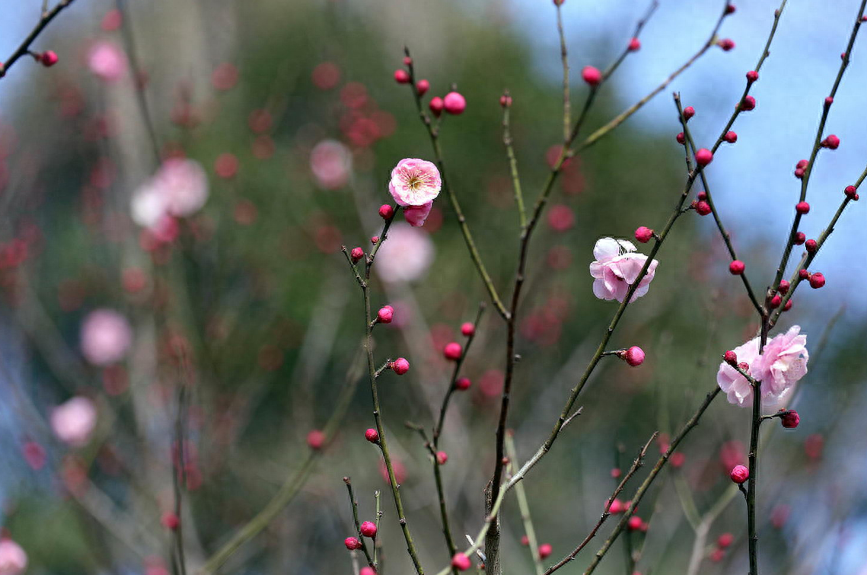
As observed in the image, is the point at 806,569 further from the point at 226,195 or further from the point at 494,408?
the point at 226,195

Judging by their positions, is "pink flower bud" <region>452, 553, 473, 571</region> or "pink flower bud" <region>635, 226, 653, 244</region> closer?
"pink flower bud" <region>452, 553, 473, 571</region>

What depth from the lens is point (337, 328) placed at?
4105mm

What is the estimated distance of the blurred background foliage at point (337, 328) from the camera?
243 centimetres

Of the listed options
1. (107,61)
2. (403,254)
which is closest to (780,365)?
(403,254)

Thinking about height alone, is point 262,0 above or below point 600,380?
above

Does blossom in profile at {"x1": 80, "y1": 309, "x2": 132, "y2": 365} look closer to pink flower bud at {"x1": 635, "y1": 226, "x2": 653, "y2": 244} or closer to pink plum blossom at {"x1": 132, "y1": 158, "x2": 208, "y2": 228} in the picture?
pink plum blossom at {"x1": 132, "y1": 158, "x2": 208, "y2": 228}

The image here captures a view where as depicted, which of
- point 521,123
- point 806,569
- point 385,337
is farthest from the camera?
point 521,123

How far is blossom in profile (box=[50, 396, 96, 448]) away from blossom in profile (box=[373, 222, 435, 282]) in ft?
4.59

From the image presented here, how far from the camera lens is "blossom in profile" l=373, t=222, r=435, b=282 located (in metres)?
3.38

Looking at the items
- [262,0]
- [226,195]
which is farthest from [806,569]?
[262,0]

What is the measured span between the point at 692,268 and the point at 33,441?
9.04ft

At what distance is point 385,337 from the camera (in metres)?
3.87

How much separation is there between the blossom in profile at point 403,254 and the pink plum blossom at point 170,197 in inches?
32.8

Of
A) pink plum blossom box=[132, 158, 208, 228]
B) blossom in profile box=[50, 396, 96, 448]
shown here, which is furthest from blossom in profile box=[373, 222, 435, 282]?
blossom in profile box=[50, 396, 96, 448]
